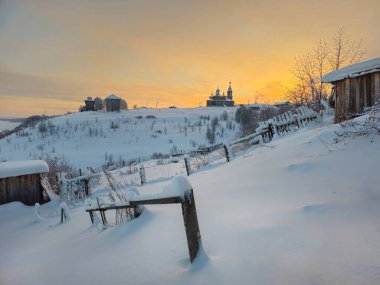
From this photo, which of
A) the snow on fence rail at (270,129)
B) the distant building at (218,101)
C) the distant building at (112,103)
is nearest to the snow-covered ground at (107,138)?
the distant building at (112,103)

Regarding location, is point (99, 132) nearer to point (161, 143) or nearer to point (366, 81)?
point (161, 143)

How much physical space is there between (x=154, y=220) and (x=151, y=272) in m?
1.35

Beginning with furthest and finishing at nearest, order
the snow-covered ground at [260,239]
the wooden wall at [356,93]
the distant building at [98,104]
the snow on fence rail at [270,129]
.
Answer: the distant building at [98,104] < the snow on fence rail at [270,129] < the wooden wall at [356,93] < the snow-covered ground at [260,239]

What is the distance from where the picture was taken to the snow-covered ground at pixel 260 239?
7.72 feet

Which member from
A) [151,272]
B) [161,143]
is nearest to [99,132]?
[161,143]

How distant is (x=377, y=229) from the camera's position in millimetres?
2631

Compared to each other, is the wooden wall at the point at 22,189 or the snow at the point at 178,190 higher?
the snow at the point at 178,190

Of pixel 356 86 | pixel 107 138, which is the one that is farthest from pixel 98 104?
pixel 356 86

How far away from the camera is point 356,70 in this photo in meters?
8.99

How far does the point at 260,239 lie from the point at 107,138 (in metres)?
50.5

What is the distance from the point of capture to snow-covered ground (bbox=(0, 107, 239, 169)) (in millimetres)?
40812

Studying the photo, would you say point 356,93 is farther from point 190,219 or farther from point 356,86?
point 190,219

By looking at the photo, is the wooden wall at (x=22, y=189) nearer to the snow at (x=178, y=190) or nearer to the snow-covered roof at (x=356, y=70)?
the snow at (x=178, y=190)

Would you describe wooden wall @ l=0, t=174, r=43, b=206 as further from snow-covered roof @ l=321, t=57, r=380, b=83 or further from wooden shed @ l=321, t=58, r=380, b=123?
snow-covered roof @ l=321, t=57, r=380, b=83
